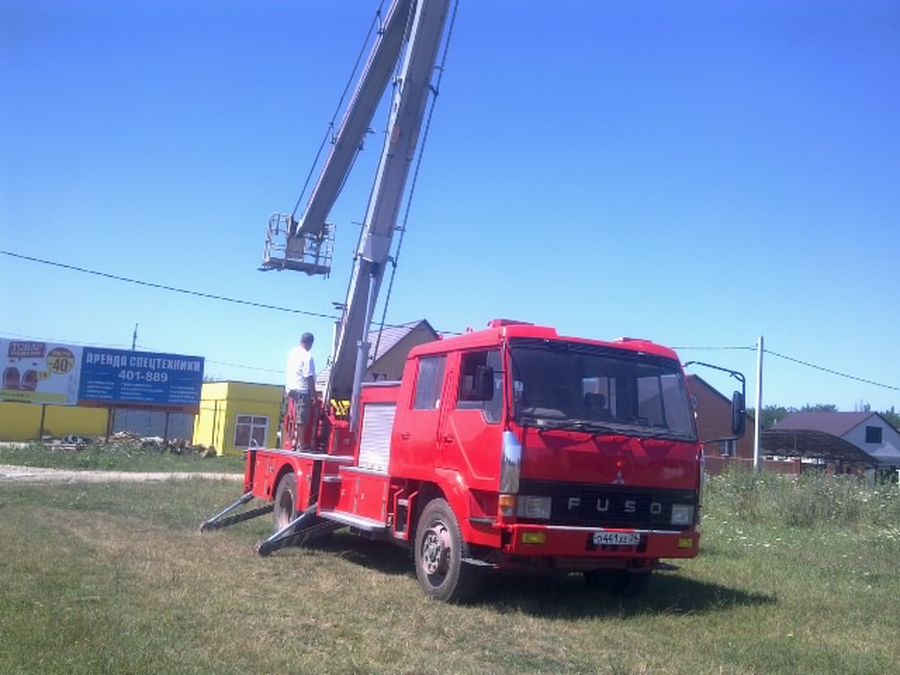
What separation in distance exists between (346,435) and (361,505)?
1976 millimetres

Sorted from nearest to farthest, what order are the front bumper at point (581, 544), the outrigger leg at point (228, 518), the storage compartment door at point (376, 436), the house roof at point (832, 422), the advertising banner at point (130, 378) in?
the front bumper at point (581, 544) < the storage compartment door at point (376, 436) < the outrigger leg at point (228, 518) < the advertising banner at point (130, 378) < the house roof at point (832, 422)

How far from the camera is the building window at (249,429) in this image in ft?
147

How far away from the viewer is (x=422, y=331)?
74.3 feet

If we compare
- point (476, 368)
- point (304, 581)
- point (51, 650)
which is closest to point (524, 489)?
point (476, 368)

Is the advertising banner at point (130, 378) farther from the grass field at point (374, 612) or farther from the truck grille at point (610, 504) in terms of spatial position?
the truck grille at point (610, 504)

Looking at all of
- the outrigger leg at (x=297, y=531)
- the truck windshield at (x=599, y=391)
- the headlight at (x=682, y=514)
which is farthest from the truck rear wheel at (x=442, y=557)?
the outrigger leg at (x=297, y=531)

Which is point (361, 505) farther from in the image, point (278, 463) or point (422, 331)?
point (422, 331)

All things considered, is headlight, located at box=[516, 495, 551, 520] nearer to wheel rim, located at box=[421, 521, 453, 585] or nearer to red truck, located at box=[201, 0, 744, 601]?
red truck, located at box=[201, 0, 744, 601]

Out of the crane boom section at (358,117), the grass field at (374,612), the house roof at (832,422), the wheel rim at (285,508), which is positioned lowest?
the grass field at (374,612)

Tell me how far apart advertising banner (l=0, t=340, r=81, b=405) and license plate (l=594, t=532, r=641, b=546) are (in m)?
39.2

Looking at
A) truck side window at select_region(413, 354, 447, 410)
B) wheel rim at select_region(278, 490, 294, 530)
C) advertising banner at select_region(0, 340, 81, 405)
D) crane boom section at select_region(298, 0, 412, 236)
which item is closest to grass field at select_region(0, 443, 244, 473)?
advertising banner at select_region(0, 340, 81, 405)

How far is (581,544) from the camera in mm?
9008

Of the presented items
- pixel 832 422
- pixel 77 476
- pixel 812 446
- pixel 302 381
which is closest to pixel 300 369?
pixel 302 381

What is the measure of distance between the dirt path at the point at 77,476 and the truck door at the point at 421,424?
14.6m
